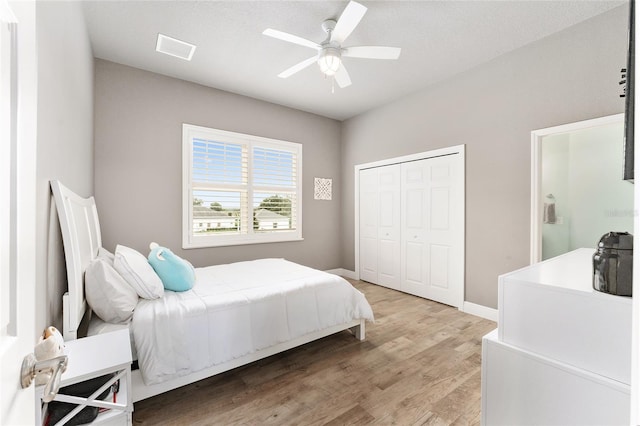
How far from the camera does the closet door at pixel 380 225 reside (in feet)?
13.6

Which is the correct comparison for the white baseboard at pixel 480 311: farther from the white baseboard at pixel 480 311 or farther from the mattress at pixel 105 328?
the mattress at pixel 105 328

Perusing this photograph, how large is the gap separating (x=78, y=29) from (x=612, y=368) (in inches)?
139

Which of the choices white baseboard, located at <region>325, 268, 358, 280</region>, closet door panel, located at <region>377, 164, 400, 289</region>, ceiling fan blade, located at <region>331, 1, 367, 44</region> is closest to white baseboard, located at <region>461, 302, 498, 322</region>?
closet door panel, located at <region>377, 164, 400, 289</region>

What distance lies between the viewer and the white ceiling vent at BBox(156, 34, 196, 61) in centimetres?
267

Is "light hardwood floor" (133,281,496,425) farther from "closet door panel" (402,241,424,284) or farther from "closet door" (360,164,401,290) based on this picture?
"closet door" (360,164,401,290)

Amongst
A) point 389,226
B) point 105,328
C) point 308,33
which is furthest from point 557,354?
point 389,226

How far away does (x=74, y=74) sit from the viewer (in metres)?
1.93

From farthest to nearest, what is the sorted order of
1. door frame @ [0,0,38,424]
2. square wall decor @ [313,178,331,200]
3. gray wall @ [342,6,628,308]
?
square wall decor @ [313,178,331,200] → gray wall @ [342,6,628,308] → door frame @ [0,0,38,424]

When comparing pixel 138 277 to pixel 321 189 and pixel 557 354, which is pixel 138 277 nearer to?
pixel 557 354

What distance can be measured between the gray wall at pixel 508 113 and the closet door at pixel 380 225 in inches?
25.2

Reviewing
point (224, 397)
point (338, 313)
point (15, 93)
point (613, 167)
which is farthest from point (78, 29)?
point (613, 167)

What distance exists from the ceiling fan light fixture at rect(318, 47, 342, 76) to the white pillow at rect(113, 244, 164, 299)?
2.20 metres

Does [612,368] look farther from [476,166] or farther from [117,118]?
[117,118]

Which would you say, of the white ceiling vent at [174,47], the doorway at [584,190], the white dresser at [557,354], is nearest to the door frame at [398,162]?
the doorway at [584,190]
